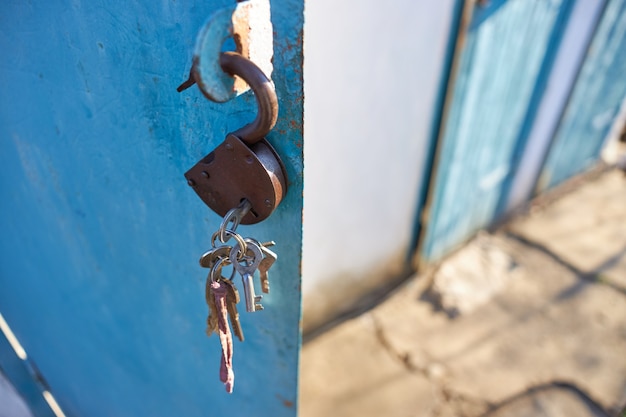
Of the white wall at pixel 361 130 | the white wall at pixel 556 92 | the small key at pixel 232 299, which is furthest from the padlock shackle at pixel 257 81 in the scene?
the white wall at pixel 556 92

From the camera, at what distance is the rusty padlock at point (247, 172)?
653 millimetres

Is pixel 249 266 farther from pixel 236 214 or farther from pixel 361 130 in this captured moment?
pixel 361 130

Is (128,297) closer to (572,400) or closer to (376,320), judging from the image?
(376,320)

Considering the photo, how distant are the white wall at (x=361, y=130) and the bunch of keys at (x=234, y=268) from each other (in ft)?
3.61

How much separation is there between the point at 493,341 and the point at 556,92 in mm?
1686

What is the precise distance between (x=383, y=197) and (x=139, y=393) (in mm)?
1493

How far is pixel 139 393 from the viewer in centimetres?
146

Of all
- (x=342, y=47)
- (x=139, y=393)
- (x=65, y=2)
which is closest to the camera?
(x=65, y=2)

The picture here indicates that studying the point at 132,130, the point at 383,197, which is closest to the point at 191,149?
the point at 132,130

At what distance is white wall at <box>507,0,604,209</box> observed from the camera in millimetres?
2789

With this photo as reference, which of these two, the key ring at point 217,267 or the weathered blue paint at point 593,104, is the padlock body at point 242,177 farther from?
the weathered blue paint at point 593,104

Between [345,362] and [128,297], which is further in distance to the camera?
[345,362]

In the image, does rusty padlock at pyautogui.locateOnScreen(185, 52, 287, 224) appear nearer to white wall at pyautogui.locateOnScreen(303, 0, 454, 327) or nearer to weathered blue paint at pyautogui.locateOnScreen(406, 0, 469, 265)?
white wall at pyautogui.locateOnScreen(303, 0, 454, 327)

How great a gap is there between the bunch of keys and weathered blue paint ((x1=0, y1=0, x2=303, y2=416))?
9 centimetres
